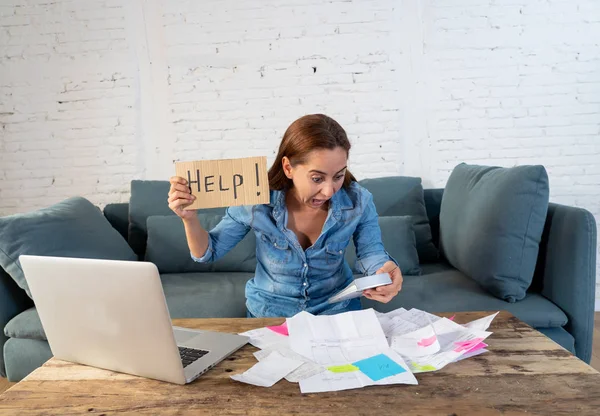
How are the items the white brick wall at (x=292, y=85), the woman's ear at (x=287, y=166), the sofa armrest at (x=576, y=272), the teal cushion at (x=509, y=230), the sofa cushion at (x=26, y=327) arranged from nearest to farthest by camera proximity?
the woman's ear at (x=287, y=166)
the sofa armrest at (x=576, y=272)
the teal cushion at (x=509, y=230)
the sofa cushion at (x=26, y=327)
the white brick wall at (x=292, y=85)

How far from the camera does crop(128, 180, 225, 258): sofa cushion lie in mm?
2848

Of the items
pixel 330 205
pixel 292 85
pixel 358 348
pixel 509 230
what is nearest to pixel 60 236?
pixel 330 205

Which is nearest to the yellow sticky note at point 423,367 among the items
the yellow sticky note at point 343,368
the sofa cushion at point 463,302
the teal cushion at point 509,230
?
the yellow sticky note at point 343,368

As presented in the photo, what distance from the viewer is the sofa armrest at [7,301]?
7.27 ft

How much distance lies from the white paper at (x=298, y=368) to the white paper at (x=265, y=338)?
0.03 metres

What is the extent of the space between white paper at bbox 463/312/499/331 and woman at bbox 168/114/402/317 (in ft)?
1.31

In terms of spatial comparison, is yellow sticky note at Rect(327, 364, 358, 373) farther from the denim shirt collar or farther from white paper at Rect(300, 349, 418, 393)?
the denim shirt collar

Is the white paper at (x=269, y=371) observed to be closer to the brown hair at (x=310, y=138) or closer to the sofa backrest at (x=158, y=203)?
the brown hair at (x=310, y=138)

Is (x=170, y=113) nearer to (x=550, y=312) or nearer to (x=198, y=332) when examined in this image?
(x=198, y=332)

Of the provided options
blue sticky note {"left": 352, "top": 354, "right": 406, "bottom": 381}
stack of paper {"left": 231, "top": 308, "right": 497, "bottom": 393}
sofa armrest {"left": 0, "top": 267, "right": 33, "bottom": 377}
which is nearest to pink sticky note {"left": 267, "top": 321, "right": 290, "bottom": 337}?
stack of paper {"left": 231, "top": 308, "right": 497, "bottom": 393}

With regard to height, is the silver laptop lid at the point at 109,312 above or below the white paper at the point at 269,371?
above

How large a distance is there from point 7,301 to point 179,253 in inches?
31.9

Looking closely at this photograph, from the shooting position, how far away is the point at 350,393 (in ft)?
3.02

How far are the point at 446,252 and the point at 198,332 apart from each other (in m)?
1.63
